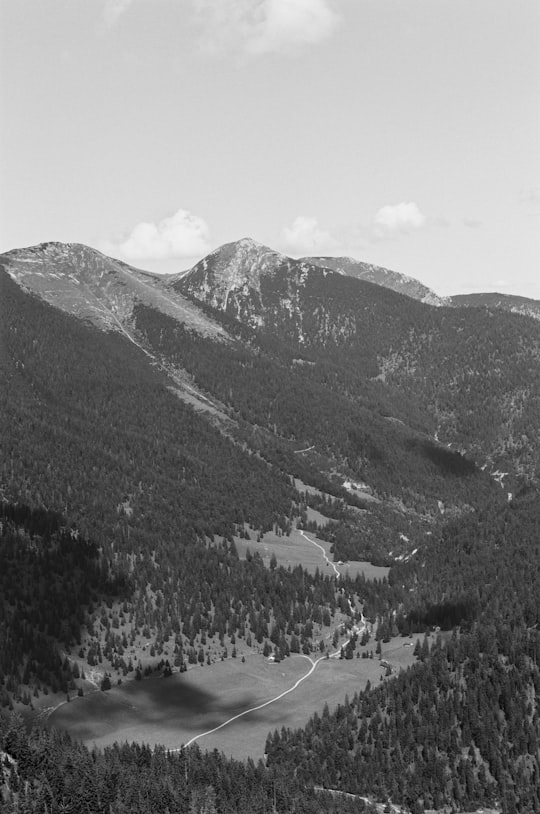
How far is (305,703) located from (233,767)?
4406 centimetres

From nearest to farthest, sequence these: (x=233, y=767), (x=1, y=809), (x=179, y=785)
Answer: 1. (x=1, y=809)
2. (x=179, y=785)
3. (x=233, y=767)

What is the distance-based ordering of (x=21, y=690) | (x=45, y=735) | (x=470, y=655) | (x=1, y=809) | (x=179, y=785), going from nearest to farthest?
(x=1, y=809)
(x=179, y=785)
(x=45, y=735)
(x=470, y=655)
(x=21, y=690)

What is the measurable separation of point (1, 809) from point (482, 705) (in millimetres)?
74107

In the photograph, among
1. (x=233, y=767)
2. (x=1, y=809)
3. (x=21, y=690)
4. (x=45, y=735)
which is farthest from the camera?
(x=21, y=690)

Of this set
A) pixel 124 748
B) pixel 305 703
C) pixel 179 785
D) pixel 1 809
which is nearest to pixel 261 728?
pixel 305 703

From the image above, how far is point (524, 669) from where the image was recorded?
6678 inches

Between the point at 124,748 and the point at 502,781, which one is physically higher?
the point at 502,781

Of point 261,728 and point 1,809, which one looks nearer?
point 1,809

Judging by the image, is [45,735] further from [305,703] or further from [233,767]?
[305,703]

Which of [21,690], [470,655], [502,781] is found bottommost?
[21,690]

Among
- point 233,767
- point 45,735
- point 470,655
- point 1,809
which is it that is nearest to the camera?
point 1,809

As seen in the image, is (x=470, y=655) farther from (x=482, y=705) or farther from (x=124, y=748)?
(x=124, y=748)

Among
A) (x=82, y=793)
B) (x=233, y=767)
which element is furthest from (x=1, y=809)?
(x=233, y=767)

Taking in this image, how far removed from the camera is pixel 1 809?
134875 millimetres
